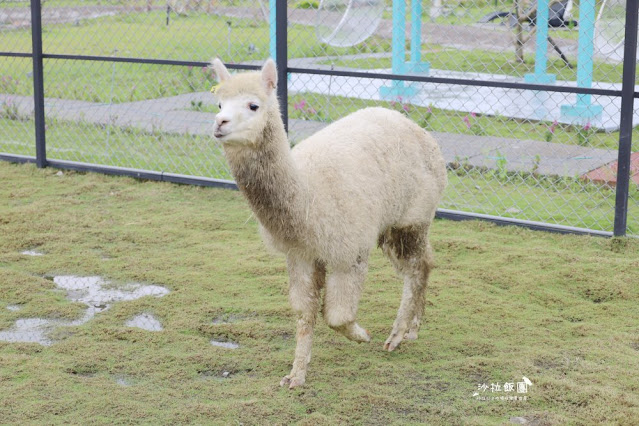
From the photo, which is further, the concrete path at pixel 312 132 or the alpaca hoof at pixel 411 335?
the concrete path at pixel 312 132

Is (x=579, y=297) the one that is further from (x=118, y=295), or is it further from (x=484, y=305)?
(x=118, y=295)

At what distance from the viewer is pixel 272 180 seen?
341cm

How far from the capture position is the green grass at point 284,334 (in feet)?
11.2

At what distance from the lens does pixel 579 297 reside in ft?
15.7

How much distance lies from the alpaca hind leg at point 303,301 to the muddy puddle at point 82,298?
1279 millimetres

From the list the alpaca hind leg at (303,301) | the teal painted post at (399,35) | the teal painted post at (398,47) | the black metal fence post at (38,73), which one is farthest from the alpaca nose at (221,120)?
the teal painted post at (399,35)

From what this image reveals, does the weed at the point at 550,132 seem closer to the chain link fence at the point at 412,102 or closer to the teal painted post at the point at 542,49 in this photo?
the chain link fence at the point at 412,102

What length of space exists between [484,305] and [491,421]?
4.58ft

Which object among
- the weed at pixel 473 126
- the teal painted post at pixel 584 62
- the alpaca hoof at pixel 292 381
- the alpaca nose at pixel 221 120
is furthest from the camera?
the weed at pixel 473 126

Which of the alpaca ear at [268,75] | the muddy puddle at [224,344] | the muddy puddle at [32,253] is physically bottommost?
the muddy puddle at [224,344]

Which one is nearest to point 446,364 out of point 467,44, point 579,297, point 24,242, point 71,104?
point 579,297

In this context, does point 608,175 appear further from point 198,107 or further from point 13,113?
point 13,113

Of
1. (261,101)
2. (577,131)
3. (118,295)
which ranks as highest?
(261,101)

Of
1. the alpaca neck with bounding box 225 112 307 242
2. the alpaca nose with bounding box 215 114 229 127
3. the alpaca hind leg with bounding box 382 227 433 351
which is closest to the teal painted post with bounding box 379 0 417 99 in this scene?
the alpaca hind leg with bounding box 382 227 433 351
